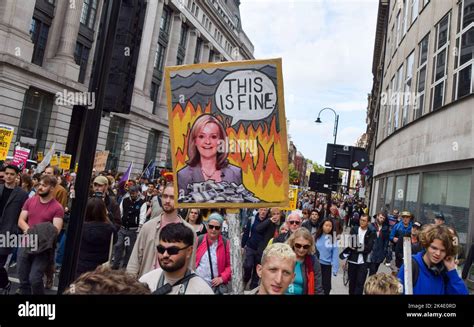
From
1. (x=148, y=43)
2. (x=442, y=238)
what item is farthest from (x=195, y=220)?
(x=148, y=43)

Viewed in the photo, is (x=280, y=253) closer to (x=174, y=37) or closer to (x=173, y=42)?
(x=173, y=42)

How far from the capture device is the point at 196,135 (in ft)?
11.0

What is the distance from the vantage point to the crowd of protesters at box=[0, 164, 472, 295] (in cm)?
279

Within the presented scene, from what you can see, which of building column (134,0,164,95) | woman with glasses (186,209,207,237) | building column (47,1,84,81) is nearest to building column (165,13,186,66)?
building column (134,0,164,95)

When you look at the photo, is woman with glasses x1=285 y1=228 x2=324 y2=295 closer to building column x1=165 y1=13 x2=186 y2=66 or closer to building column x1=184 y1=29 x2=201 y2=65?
building column x1=165 y1=13 x2=186 y2=66

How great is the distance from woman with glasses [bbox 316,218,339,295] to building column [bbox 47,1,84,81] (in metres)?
26.8

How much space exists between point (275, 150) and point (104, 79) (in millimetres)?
1703

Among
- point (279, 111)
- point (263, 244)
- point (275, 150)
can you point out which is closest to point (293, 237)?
point (275, 150)

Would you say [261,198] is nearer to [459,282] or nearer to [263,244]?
[459,282]

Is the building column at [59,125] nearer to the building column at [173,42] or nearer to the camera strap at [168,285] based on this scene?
the building column at [173,42]

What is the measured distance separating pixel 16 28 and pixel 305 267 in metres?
26.4

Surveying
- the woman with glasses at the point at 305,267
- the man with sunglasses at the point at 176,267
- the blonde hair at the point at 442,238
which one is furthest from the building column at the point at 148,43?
the blonde hair at the point at 442,238

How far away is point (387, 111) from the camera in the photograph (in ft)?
85.9

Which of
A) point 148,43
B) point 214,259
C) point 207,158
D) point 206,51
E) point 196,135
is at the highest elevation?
point 206,51
